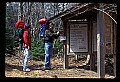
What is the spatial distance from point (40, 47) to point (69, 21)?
8.57ft

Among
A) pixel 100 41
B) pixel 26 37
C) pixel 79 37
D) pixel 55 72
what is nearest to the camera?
pixel 100 41

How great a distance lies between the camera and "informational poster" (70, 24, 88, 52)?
7.24 metres

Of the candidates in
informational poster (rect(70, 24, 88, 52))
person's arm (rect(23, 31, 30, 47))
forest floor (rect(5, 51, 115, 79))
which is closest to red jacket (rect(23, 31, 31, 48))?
person's arm (rect(23, 31, 30, 47))

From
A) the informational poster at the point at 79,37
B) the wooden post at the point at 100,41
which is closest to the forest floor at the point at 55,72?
the wooden post at the point at 100,41

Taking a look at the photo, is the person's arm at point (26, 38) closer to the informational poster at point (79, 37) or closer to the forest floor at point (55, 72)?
the forest floor at point (55, 72)

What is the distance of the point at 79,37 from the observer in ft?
23.9

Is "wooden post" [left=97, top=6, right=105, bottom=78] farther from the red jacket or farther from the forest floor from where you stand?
the red jacket

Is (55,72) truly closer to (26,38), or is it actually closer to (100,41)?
(26,38)

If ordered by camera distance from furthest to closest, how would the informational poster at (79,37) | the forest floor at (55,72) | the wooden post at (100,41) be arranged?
the informational poster at (79,37)
the forest floor at (55,72)
the wooden post at (100,41)

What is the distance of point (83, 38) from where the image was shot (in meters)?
7.24

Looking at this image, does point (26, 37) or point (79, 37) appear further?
point (79, 37)

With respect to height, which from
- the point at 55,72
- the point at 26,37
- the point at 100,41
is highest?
the point at 26,37

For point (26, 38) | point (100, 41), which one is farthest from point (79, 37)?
point (100, 41)

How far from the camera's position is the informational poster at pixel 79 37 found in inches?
285
